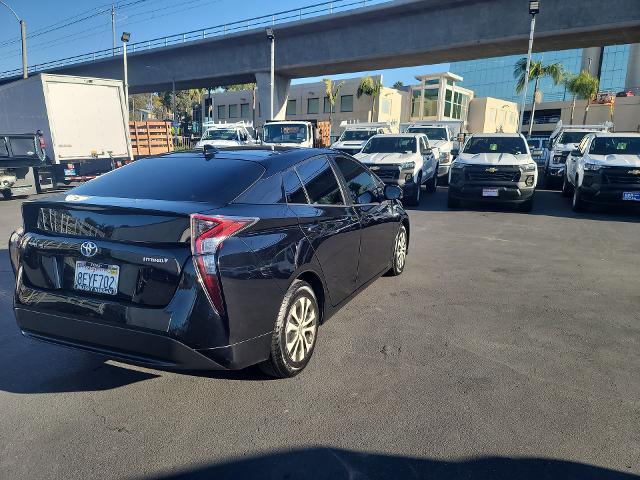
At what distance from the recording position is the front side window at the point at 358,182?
4.77 metres

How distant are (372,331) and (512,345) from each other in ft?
3.91

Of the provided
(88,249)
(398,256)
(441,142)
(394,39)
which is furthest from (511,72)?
(88,249)

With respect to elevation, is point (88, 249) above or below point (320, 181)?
below

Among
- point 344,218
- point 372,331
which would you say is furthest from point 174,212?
point 372,331

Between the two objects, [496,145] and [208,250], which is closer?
[208,250]

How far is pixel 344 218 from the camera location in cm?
431

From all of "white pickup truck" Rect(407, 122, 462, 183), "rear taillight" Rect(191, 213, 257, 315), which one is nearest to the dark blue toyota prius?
"rear taillight" Rect(191, 213, 257, 315)

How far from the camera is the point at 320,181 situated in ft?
13.8

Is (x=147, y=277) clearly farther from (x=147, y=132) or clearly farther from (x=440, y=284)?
(x=147, y=132)

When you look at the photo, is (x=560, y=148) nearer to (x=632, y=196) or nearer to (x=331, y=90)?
(x=632, y=196)

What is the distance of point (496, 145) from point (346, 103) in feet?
144

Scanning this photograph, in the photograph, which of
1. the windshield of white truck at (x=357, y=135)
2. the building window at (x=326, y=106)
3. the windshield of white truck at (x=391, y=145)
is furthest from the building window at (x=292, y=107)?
the windshield of white truck at (x=391, y=145)

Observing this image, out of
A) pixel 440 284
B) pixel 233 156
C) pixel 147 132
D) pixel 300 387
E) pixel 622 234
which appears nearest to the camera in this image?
pixel 300 387

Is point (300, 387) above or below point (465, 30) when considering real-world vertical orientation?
below
